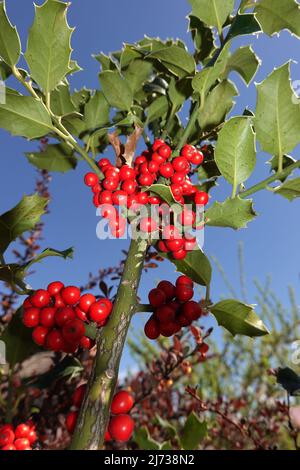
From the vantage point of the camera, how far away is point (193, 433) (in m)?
1.84

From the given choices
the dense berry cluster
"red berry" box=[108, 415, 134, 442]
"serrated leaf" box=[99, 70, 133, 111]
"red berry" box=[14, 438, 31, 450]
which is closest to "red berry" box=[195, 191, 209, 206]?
the dense berry cluster

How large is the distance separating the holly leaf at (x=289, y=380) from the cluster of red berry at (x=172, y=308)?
0.57 metres

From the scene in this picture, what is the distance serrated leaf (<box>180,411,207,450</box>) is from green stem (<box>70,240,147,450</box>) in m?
0.91

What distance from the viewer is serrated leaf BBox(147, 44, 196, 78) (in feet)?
4.21

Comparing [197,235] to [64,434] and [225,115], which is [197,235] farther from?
[64,434]

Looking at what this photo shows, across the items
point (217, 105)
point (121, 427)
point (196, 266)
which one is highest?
point (217, 105)

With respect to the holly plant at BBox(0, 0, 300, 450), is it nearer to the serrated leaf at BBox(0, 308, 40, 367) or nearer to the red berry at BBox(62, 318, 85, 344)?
the red berry at BBox(62, 318, 85, 344)

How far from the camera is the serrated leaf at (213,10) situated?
1.30 m

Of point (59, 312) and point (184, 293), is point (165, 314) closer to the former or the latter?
point (184, 293)

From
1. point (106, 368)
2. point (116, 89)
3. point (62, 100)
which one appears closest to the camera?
point (106, 368)

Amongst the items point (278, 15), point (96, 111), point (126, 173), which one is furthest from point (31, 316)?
point (278, 15)

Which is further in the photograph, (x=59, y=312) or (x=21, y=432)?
(x=21, y=432)

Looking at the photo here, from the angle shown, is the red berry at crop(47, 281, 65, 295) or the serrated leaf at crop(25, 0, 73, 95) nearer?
the serrated leaf at crop(25, 0, 73, 95)

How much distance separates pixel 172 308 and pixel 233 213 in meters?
0.34
